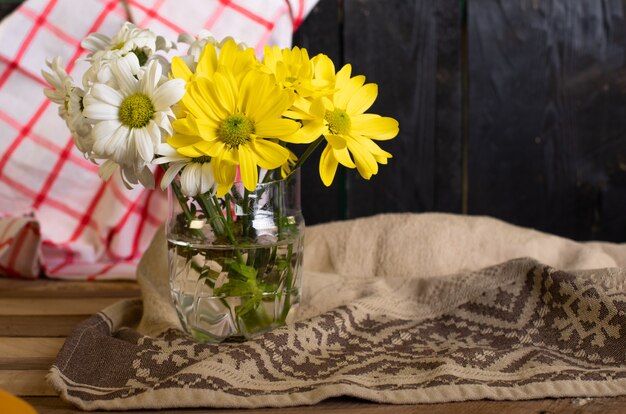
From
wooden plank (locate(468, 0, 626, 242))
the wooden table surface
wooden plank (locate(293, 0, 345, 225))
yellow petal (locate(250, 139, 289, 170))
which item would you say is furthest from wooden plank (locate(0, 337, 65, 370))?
wooden plank (locate(468, 0, 626, 242))

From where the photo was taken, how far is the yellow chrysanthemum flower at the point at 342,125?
0.77m

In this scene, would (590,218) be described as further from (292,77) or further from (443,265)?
(292,77)

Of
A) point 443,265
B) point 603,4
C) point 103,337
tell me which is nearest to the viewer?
point 103,337

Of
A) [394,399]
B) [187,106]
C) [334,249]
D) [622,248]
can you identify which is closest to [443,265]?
[334,249]

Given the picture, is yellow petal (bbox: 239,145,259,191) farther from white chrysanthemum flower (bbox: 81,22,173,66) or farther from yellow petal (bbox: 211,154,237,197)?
white chrysanthemum flower (bbox: 81,22,173,66)

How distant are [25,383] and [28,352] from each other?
0.10 meters

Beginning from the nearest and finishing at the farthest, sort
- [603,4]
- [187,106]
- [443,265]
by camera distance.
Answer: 1. [187,106]
2. [443,265]
3. [603,4]

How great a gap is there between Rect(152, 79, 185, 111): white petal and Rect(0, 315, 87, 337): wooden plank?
371 mm

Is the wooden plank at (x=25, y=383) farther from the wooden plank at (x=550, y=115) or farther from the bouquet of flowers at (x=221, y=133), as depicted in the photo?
the wooden plank at (x=550, y=115)

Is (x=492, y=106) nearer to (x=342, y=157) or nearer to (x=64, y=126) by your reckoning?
(x=64, y=126)

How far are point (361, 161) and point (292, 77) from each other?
0.10m

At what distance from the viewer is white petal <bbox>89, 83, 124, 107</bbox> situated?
748 mm

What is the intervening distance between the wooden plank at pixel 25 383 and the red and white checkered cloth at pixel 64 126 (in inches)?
21.4

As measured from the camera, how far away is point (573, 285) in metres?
0.94
